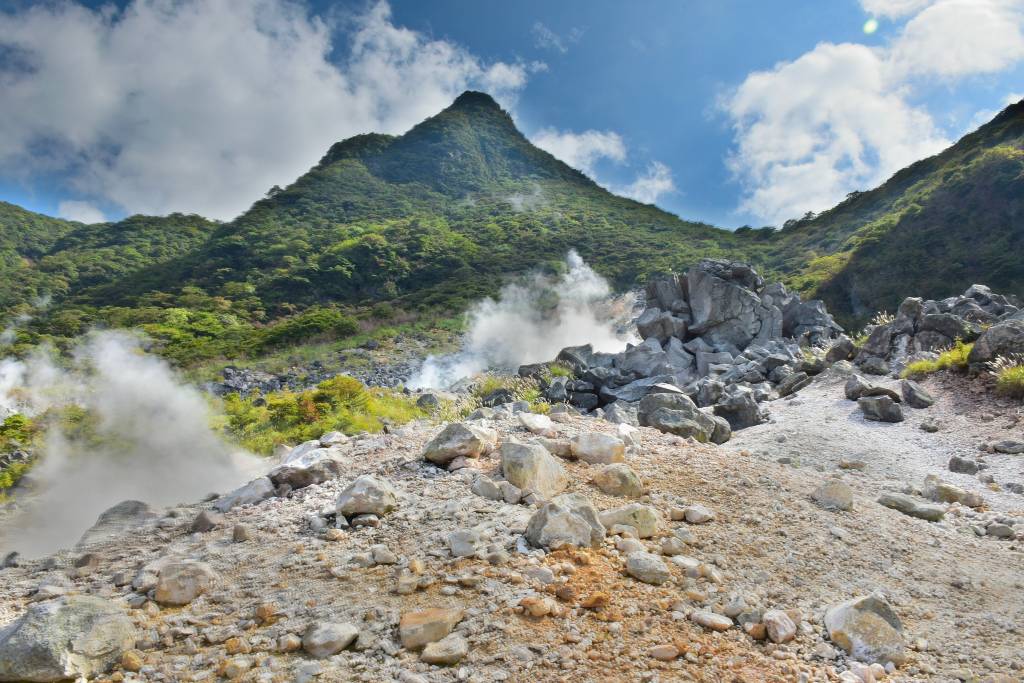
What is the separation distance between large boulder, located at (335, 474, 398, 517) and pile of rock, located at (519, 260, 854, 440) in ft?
12.7

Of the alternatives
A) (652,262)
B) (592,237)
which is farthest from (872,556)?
(592,237)

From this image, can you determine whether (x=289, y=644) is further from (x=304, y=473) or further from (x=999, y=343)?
(x=999, y=343)

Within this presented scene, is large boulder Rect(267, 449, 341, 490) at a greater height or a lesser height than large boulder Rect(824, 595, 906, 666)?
greater

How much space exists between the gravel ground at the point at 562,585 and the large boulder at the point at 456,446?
18 cm

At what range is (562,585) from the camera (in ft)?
9.57

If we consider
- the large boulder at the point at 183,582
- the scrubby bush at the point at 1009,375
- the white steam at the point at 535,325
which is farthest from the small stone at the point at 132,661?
the white steam at the point at 535,325

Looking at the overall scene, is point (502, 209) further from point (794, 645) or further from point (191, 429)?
point (794, 645)

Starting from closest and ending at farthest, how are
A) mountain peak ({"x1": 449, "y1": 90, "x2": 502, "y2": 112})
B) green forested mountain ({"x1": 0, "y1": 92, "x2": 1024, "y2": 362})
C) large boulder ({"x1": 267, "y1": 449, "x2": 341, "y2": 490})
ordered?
large boulder ({"x1": 267, "y1": 449, "x2": 341, "y2": 490}) < green forested mountain ({"x1": 0, "y1": 92, "x2": 1024, "y2": 362}) < mountain peak ({"x1": 449, "y1": 90, "x2": 502, "y2": 112})

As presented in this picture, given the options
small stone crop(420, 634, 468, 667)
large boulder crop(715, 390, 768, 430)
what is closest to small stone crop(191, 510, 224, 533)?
small stone crop(420, 634, 468, 667)

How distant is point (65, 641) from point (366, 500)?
170 cm

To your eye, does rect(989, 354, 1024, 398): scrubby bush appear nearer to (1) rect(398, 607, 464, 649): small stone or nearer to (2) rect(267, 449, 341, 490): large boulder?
(1) rect(398, 607, 464, 649): small stone

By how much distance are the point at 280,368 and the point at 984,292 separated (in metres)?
24.3

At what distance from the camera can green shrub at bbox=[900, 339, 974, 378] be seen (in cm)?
902

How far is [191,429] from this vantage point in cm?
746
